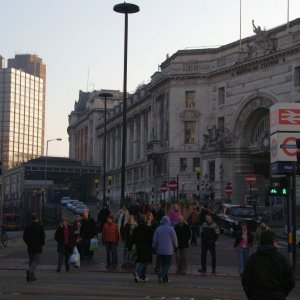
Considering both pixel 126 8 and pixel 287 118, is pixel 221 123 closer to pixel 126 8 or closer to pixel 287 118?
pixel 126 8

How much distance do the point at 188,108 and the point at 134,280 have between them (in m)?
70.1

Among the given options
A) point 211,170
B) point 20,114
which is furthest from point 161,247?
point 20,114

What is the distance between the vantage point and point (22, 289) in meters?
14.8

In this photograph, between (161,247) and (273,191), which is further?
(273,191)

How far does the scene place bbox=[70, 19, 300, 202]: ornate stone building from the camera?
2803 inches

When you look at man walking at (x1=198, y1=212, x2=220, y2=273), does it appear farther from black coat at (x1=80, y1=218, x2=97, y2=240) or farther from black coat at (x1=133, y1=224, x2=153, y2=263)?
black coat at (x1=80, y1=218, x2=97, y2=240)

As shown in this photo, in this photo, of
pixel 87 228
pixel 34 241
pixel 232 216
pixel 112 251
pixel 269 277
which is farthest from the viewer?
pixel 232 216

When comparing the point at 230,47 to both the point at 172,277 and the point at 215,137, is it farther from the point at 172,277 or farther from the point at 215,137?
the point at 172,277

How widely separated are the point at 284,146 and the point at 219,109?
5813 centimetres

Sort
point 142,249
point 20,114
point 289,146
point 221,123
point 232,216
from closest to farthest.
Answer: point 142,249 < point 289,146 < point 232,216 < point 221,123 < point 20,114

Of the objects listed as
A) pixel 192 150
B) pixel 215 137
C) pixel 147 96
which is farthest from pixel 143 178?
pixel 215 137

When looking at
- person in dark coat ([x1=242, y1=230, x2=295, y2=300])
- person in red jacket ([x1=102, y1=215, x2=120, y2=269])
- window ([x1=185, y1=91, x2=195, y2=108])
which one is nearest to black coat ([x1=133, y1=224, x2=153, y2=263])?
person in red jacket ([x1=102, y1=215, x2=120, y2=269])

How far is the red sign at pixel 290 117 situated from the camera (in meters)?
25.4

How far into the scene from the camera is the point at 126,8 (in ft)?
94.4
